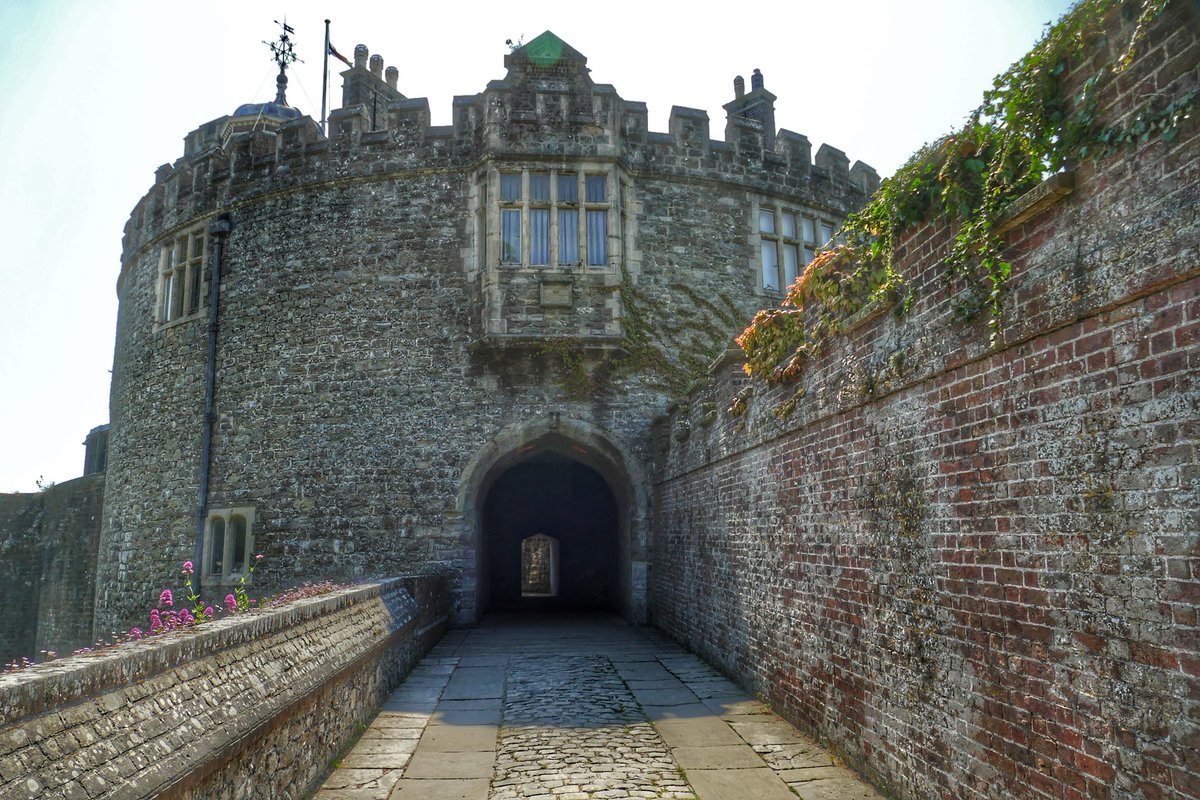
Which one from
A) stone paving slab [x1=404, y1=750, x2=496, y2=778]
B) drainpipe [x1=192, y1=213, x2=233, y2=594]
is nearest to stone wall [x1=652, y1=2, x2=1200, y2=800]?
stone paving slab [x1=404, y1=750, x2=496, y2=778]

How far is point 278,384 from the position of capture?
1416 centimetres

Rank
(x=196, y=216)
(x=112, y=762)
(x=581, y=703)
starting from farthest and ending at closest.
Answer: (x=196, y=216), (x=581, y=703), (x=112, y=762)

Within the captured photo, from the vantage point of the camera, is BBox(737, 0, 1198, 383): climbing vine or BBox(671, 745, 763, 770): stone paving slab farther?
BBox(671, 745, 763, 770): stone paving slab

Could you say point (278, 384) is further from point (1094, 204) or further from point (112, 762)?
point (1094, 204)

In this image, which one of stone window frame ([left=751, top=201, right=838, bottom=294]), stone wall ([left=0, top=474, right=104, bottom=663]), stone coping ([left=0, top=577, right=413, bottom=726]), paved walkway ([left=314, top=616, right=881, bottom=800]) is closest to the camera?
stone coping ([left=0, top=577, right=413, bottom=726])

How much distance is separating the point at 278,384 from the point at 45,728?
39.8 ft

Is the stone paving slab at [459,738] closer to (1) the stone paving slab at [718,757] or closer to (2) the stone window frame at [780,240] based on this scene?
(1) the stone paving slab at [718,757]

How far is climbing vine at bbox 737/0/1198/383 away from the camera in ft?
10.7

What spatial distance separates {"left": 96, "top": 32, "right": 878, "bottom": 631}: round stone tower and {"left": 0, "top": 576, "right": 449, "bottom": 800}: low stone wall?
23.1ft

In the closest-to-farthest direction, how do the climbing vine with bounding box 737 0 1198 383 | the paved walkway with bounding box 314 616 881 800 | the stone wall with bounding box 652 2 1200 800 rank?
the stone wall with bounding box 652 2 1200 800, the climbing vine with bounding box 737 0 1198 383, the paved walkway with bounding box 314 616 881 800

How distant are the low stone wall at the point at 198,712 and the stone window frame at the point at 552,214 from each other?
7.98 metres

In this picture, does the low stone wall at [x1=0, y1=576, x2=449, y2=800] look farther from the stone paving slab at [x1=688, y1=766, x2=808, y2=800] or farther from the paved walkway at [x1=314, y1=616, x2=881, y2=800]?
the stone paving slab at [x1=688, y1=766, x2=808, y2=800]

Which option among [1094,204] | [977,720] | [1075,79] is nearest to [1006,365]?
[1094,204]

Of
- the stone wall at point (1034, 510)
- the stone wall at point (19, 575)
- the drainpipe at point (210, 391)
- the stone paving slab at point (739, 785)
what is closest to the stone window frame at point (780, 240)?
the stone wall at point (1034, 510)
